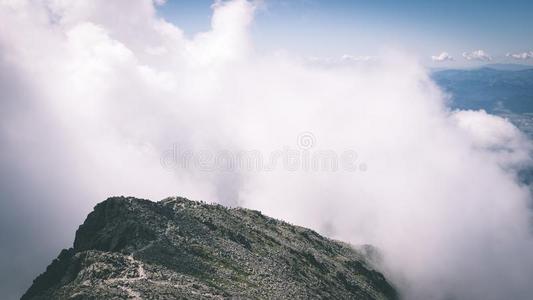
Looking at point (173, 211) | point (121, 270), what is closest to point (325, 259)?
point (173, 211)

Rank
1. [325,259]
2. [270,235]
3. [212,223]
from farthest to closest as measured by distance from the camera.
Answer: [325,259] < [270,235] < [212,223]

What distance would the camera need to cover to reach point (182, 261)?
96.1 m

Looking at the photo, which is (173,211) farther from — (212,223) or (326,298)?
(326,298)

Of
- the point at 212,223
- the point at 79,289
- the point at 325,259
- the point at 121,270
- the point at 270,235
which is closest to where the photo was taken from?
the point at 79,289

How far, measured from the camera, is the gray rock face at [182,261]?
79.1m

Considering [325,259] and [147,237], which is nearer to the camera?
[147,237]

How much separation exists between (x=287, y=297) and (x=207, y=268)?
2074 cm

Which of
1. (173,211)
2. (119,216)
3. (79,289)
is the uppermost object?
(173,211)

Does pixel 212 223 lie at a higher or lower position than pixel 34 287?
higher

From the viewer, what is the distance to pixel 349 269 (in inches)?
7023

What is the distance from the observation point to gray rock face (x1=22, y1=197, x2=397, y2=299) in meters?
79.1

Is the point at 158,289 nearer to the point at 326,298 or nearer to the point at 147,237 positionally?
the point at 147,237

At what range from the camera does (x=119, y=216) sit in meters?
111

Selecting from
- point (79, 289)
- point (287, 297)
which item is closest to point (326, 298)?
point (287, 297)
